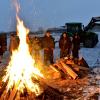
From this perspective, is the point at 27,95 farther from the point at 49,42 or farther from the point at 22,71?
the point at 49,42

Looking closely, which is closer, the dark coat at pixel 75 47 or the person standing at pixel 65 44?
the person standing at pixel 65 44

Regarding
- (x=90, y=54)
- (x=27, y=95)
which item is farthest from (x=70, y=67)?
(x=90, y=54)

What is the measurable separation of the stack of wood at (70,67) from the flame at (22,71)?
164 cm

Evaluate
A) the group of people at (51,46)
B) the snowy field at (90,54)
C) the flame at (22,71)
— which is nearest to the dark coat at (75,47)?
the group of people at (51,46)

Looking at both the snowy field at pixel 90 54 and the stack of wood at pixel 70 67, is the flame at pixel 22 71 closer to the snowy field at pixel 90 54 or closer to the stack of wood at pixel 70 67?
the stack of wood at pixel 70 67

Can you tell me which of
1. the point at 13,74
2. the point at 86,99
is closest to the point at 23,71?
the point at 13,74

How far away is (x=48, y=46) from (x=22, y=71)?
504 cm

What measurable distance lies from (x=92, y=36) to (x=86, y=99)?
45.3ft

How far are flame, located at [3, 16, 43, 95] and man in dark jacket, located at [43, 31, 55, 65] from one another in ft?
11.7

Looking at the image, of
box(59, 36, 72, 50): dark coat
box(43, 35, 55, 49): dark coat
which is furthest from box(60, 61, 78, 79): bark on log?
box(59, 36, 72, 50): dark coat

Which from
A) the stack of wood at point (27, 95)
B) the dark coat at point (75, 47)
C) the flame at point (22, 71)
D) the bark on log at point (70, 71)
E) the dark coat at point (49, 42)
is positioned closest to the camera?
the stack of wood at point (27, 95)

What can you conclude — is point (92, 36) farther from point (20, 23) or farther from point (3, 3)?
point (3, 3)

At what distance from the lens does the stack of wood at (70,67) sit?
15.5 metres

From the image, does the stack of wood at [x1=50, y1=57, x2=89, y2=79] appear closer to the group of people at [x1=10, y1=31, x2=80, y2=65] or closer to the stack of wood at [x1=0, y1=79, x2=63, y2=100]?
the group of people at [x1=10, y1=31, x2=80, y2=65]
